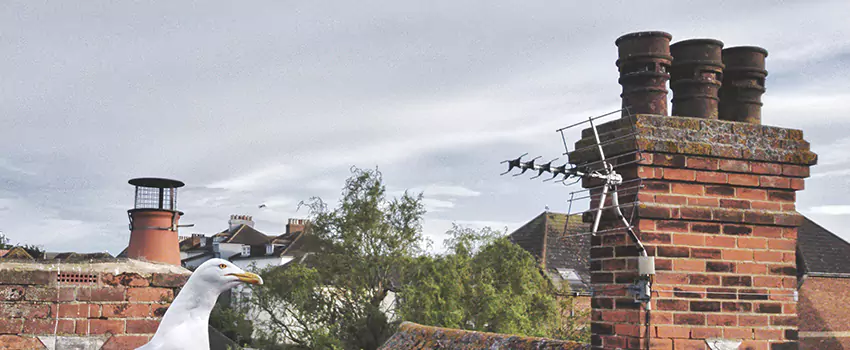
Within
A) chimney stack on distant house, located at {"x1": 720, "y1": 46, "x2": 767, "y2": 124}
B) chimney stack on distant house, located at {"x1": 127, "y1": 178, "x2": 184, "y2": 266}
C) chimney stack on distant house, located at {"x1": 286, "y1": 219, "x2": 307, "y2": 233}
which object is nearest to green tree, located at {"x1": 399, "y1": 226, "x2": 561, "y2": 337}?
chimney stack on distant house, located at {"x1": 127, "y1": 178, "x2": 184, "y2": 266}

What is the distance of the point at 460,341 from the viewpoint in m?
6.44

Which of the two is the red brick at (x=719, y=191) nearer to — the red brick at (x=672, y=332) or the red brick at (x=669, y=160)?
the red brick at (x=669, y=160)

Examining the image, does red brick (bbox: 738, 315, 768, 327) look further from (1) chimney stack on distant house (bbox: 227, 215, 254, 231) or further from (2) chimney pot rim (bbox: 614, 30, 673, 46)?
(1) chimney stack on distant house (bbox: 227, 215, 254, 231)

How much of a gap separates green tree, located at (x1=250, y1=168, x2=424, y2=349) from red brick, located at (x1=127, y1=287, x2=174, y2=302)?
1772 centimetres

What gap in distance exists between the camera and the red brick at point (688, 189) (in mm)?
4141

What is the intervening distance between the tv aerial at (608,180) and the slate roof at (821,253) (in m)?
22.5

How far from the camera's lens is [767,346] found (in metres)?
4.29

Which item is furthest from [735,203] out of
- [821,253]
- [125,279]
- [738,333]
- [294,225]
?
[294,225]

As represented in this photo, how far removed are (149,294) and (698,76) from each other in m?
3.71

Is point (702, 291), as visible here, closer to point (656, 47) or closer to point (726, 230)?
point (726, 230)

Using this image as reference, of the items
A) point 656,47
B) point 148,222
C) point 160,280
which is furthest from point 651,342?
point 148,222

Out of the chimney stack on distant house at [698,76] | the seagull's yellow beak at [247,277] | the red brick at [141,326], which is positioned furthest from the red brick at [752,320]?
the red brick at [141,326]

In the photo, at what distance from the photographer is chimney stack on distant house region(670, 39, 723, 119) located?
4.48 m

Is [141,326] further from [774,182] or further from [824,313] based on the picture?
[824,313]
